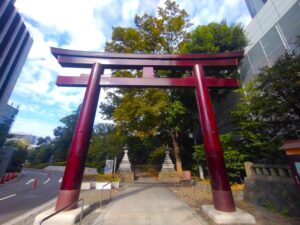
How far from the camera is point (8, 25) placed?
1222 inches

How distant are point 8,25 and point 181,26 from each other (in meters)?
32.0

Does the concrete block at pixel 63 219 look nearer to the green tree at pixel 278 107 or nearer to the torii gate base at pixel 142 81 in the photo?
the torii gate base at pixel 142 81

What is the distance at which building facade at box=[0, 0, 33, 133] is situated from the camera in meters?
30.3

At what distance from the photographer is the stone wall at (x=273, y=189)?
665cm

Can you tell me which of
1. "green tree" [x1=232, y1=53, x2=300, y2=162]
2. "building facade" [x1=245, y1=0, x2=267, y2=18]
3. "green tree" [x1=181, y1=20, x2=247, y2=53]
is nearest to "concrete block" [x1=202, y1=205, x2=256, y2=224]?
"green tree" [x1=232, y1=53, x2=300, y2=162]

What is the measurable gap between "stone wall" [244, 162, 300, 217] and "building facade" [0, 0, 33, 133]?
3839cm

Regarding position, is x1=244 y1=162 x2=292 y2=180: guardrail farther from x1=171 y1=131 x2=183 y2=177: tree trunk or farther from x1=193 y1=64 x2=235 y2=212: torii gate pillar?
x1=171 y1=131 x2=183 y2=177: tree trunk

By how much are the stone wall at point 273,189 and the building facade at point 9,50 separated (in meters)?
38.4

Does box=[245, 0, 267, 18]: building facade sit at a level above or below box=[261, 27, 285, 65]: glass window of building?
above

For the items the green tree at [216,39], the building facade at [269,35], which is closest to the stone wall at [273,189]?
the building facade at [269,35]

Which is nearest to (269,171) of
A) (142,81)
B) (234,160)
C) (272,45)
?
(234,160)

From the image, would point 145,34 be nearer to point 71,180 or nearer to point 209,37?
point 209,37

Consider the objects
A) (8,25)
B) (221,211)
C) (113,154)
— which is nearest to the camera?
(221,211)

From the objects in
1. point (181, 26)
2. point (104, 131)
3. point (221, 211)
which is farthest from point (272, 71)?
point (104, 131)
